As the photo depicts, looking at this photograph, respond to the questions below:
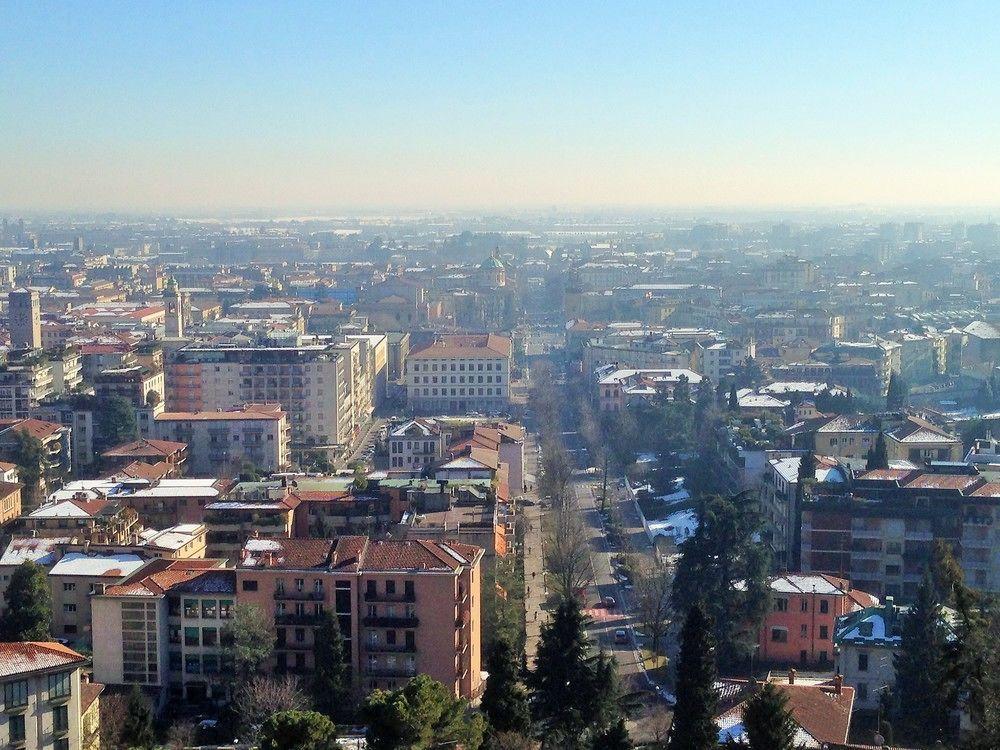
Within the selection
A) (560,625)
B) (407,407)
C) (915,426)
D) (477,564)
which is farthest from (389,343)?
(560,625)

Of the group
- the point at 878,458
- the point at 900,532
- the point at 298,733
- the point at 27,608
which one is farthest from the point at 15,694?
the point at 878,458

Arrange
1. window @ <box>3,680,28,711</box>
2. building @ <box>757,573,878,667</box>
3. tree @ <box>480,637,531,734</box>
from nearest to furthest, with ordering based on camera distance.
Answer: window @ <box>3,680,28,711</box>
tree @ <box>480,637,531,734</box>
building @ <box>757,573,878,667</box>

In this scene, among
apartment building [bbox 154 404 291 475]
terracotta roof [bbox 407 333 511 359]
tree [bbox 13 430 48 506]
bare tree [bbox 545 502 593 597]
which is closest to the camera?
bare tree [bbox 545 502 593 597]

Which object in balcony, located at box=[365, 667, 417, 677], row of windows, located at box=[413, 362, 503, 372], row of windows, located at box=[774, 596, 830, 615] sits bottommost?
balcony, located at box=[365, 667, 417, 677]

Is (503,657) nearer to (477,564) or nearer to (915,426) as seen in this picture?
(477,564)

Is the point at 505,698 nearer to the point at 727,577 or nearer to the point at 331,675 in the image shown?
the point at 331,675

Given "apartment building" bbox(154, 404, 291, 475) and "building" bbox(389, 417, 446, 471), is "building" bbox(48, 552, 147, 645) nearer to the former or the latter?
"building" bbox(389, 417, 446, 471)

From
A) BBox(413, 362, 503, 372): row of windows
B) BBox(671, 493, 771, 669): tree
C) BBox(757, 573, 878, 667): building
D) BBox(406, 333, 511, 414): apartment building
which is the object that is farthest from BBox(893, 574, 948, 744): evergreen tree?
BBox(413, 362, 503, 372): row of windows
